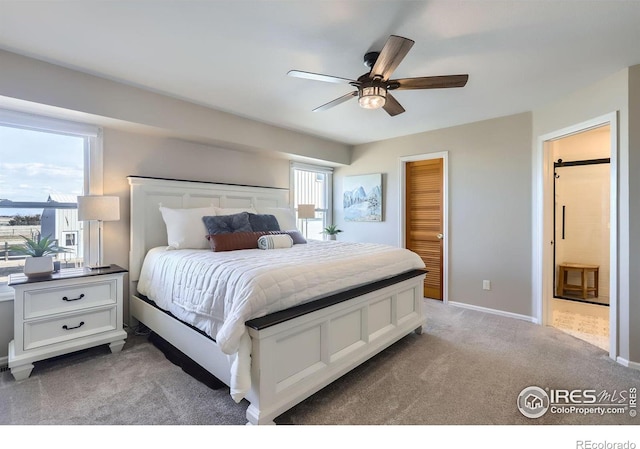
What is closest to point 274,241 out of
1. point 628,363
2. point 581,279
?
point 628,363

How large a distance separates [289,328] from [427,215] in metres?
3.31

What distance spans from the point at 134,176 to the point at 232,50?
175cm

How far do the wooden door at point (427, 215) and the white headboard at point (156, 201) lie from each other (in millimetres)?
2595

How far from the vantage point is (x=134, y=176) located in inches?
121

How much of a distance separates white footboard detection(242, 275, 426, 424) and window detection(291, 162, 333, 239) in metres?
2.58

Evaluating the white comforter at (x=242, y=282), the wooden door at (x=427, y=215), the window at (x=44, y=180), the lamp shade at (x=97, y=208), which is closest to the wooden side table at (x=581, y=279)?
the wooden door at (x=427, y=215)

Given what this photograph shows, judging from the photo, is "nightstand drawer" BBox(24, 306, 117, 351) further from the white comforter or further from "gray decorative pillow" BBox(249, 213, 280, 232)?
"gray decorative pillow" BBox(249, 213, 280, 232)

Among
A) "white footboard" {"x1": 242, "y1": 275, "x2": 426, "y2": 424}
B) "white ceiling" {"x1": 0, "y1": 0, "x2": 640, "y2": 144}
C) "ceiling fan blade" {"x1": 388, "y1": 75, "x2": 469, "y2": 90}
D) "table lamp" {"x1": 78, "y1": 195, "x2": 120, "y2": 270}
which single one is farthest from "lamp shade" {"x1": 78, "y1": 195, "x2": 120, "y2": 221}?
"ceiling fan blade" {"x1": 388, "y1": 75, "x2": 469, "y2": 90}

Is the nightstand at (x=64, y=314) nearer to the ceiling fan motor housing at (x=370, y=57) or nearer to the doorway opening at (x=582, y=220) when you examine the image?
the ceiling fan motor housing at (x=370, y=57)

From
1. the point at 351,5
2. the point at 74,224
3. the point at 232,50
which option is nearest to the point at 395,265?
the point at 351,5

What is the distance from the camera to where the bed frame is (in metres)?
1.64

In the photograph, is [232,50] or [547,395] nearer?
[547,395]

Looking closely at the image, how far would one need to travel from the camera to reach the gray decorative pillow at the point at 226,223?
3037mm
